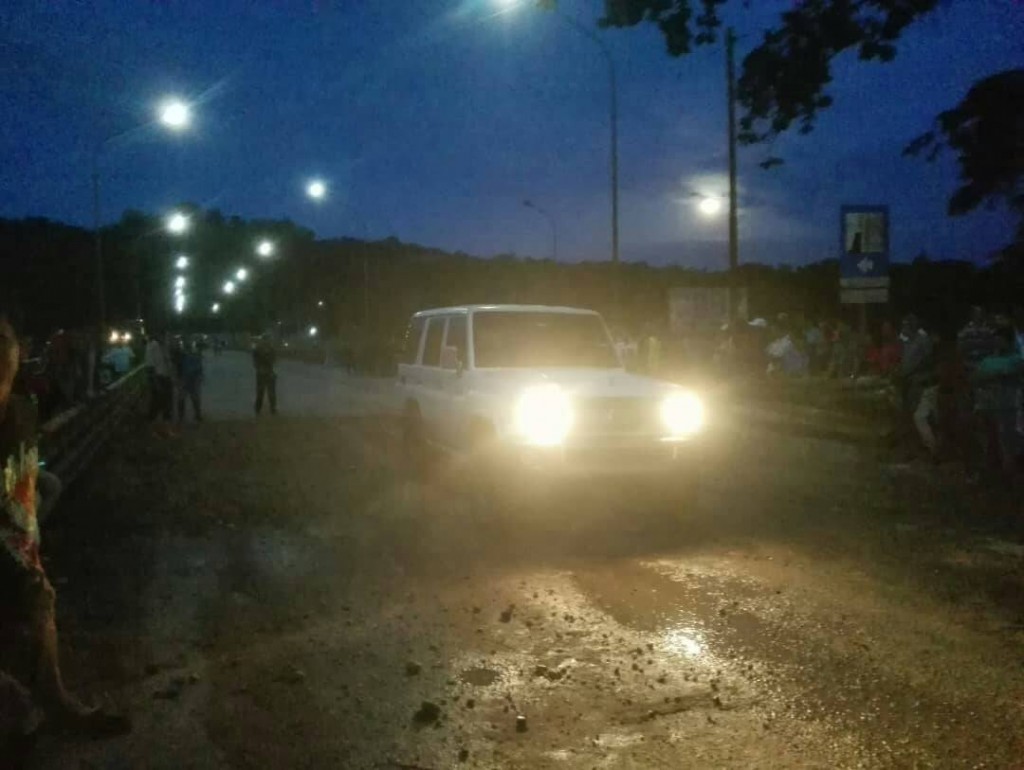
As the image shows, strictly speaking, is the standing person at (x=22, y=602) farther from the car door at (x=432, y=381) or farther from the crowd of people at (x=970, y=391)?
the crowd of people at (x=970, y=391)

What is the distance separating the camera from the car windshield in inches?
515

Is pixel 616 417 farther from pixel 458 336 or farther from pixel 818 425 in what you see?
pixel 818 425

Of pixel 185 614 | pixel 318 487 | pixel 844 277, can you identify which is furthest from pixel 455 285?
pixel 185 614

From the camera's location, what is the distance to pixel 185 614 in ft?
26.4

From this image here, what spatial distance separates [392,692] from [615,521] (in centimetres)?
569

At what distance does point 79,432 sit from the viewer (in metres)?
14.5

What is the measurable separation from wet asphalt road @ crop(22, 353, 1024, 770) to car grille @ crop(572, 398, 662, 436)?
571 mm

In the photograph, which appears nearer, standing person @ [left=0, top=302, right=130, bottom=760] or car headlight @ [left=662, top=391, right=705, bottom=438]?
standing person @ [left=0, top=302, right=130, bottom=760]

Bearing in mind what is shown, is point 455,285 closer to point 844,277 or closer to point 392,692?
point 844,277

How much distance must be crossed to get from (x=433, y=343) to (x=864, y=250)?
8.36m

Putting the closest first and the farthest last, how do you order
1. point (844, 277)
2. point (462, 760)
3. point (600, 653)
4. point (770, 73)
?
point (462, 760)
point (600, 653)
point (770, 73)
point (844, 277)

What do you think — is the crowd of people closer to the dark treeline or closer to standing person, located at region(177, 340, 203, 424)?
the dark treeline

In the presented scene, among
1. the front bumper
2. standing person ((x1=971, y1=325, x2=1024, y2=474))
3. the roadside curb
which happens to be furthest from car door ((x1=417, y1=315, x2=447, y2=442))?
the roadside curb

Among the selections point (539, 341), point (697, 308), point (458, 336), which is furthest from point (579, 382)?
point (697, 308)
